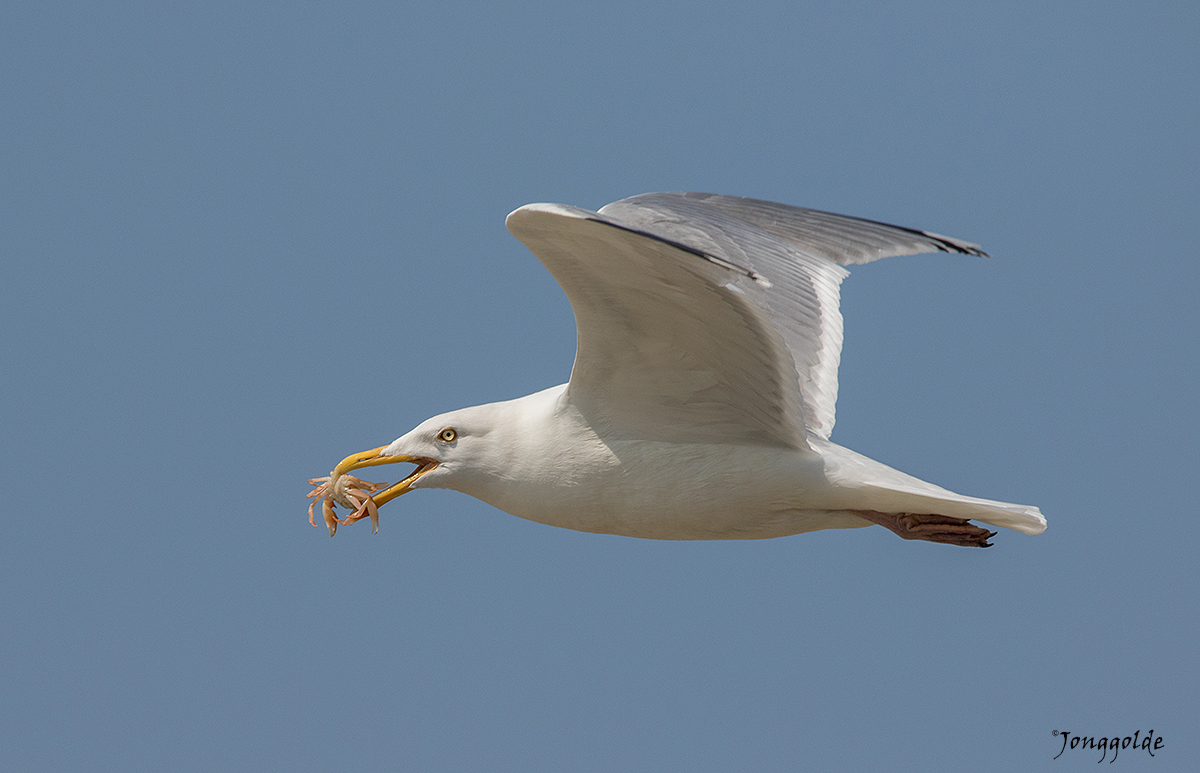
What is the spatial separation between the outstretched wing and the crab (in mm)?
Answer: 1336

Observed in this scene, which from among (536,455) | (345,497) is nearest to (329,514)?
→ (345,497)

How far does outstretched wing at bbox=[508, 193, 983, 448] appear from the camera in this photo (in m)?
5.71

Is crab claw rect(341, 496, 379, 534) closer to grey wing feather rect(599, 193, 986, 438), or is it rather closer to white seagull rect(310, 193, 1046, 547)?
white seagull rect(310, 193, 1046, 547)

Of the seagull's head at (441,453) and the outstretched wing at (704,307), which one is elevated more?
the outstretched wing at (704,307)

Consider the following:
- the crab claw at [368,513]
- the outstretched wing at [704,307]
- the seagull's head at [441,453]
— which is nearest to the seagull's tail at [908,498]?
the outstretched wing at [704,307]

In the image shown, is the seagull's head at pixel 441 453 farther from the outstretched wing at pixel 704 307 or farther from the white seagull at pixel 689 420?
the outstretched wing at pixel 704 307

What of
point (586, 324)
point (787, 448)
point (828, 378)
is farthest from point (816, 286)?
point (586, 324)

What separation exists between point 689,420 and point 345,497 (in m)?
1.93

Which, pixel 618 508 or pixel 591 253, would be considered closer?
pixel 591 253

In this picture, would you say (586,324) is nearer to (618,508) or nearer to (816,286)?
(618,508)

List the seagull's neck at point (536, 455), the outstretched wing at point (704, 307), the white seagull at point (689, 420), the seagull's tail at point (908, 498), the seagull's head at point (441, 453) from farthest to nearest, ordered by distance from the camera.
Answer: the seagull's head at point (441, 453) → the seagull's neck at point (536, 455) → the seagull's tail at point (908, 498) → the white seagull at point (689, 420) → the outstretched wing at point (704, 307)

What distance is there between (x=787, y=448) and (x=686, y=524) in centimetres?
63

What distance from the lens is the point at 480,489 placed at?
7184 mm

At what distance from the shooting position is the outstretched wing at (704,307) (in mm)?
5715
